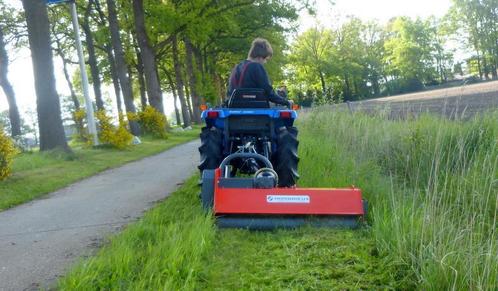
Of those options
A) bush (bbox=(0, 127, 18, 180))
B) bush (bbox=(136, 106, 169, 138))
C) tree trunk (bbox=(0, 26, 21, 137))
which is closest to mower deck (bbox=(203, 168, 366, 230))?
bush (bbox=(0, 127, 18, 180))

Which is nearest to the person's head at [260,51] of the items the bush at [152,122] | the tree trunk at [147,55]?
the bush at [152,122]

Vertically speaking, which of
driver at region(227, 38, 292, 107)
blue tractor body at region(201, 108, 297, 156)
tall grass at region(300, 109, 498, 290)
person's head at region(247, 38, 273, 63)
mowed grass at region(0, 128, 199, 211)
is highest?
person's head at region(247, 38, 273, 63)

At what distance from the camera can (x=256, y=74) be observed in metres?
5.86

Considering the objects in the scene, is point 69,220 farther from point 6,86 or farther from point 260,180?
point 6,86

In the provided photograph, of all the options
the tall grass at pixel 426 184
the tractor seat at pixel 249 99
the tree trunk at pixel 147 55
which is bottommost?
the tall grass at pixel 426 184

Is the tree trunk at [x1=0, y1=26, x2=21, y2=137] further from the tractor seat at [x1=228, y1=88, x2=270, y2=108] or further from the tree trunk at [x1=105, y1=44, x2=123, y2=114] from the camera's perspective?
the tractor seat at [x1=228, y1=88, x2=270, y2=108]

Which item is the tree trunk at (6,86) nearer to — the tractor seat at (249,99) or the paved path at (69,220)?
the paved path at (69,220)

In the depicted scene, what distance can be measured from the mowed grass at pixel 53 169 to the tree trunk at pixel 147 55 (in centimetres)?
698

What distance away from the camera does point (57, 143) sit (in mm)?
13477

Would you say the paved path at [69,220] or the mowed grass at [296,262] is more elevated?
the paved path at [69,220]

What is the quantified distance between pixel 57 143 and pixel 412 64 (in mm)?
61811

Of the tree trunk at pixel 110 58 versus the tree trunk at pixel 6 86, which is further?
the tree trunk at pixel 110 58

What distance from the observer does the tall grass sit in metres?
3.28

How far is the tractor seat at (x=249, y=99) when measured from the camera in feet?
19.0
